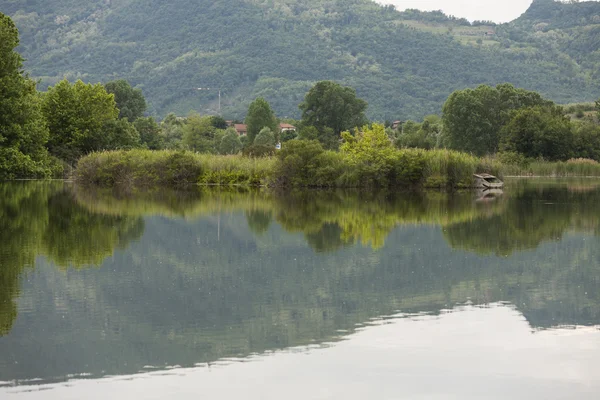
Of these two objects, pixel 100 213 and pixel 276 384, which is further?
pixel 100 213

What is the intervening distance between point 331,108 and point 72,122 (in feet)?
149

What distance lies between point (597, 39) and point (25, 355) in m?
194

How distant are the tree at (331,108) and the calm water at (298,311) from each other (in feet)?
237

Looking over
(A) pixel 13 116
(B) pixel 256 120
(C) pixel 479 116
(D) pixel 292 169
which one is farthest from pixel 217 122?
(D) pixel 292 169

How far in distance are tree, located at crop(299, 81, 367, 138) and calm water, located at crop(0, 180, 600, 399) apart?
237 ft

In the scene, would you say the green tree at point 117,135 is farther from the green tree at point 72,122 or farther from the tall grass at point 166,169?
the tall grass at point 166,169

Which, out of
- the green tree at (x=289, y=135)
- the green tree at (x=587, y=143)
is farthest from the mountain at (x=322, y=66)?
the green tree at (x=587, y=143)

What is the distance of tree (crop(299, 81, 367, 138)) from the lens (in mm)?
92250

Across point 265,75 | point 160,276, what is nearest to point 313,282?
point 160,276

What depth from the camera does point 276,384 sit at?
24.1ft

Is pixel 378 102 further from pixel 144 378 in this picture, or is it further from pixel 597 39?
pixel 144 378

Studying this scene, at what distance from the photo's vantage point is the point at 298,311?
10.2 meters

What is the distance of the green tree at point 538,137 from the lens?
205 feet

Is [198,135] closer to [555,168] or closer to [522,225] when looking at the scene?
[555,168]
